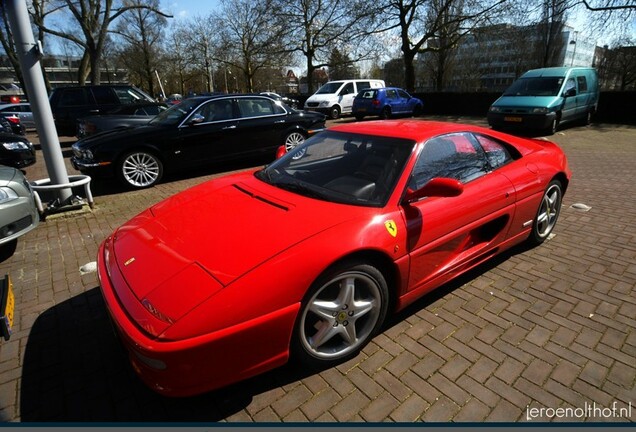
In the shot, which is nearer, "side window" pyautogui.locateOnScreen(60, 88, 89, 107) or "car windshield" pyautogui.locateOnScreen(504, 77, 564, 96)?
"car windshield" pyautogui.locateOnScreen(504, 77, 564, 96)

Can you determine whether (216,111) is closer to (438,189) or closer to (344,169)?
(344,169)

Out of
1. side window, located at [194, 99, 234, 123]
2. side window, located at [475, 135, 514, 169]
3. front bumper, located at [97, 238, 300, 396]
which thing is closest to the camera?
front bumper, located at [97, 238, 300, 396]

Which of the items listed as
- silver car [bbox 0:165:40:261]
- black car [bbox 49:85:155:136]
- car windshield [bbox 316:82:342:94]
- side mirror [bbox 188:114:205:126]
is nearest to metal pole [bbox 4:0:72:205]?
silver car [bbox 0:165:40:261]

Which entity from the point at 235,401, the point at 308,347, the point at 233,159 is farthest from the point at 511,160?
the point at 233,159

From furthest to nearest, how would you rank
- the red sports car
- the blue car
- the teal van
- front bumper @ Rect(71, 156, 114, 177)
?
the blue car, the teal van, front bumper @ Rect(71, 156, 114, 177), the red sports car

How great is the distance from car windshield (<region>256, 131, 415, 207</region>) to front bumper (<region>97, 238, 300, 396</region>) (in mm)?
953

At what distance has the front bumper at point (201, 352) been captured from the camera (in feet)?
5.41

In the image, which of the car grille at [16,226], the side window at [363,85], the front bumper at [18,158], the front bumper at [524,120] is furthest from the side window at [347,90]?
the car grille at [16,226]

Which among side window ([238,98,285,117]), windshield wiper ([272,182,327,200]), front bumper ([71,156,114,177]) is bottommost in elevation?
front bumper ([71,156,114,177])

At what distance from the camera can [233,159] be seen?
7.32 m

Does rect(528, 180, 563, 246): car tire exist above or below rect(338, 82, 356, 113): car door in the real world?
below

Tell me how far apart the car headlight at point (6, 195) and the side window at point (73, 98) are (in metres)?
9.56

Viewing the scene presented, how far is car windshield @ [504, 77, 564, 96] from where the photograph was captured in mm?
11242

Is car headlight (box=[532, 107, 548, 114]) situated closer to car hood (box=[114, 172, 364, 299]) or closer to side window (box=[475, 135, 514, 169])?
side window (box=[475, 135, 514, 169])
